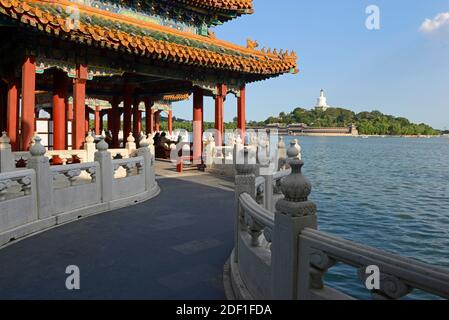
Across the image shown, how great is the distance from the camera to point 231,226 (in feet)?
21.9

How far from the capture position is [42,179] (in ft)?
20.6

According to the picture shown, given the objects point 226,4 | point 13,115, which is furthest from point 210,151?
point 13,115

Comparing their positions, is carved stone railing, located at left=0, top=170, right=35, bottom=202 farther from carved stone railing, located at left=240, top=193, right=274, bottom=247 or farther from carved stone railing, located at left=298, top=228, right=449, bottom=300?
carved stone railing, located at left=298, top=228, right=449, bottom=300

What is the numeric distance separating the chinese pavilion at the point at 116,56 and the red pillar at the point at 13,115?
3 cm

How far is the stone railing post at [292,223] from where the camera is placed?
2697 mm

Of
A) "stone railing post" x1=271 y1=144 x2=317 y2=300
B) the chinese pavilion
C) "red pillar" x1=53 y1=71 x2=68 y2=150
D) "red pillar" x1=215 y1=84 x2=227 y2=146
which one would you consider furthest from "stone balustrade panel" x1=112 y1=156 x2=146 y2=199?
"red pillar" x1=215 y1=84 x2=227 y2=146

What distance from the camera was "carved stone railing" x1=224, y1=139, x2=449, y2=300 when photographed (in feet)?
6.76

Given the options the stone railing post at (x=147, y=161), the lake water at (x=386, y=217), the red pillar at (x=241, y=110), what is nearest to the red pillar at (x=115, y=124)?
the red pillar at (x=241, y=110)

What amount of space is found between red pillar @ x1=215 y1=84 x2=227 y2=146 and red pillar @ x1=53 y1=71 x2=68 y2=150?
573 centimetres

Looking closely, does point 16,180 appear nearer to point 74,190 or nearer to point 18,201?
point 18,201

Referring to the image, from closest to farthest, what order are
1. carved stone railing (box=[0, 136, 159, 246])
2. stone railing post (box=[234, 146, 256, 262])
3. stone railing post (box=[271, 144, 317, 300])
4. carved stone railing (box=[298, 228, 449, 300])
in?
carved stone railing (box=[298, 228, 449, 300]) → stone railing post (box=[271, 144, 317, 300]) → stone railing post (box=[234, 146, 256, 262]) → carved stone railing (box=[0, 136, 159, 246])

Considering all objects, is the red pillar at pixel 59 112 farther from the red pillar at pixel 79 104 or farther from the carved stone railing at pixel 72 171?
the carved stone railing at pixel 72 171

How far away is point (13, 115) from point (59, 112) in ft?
4.18

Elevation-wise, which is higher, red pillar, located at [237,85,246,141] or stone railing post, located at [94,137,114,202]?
red pillar, located at [237,85,246,141]
